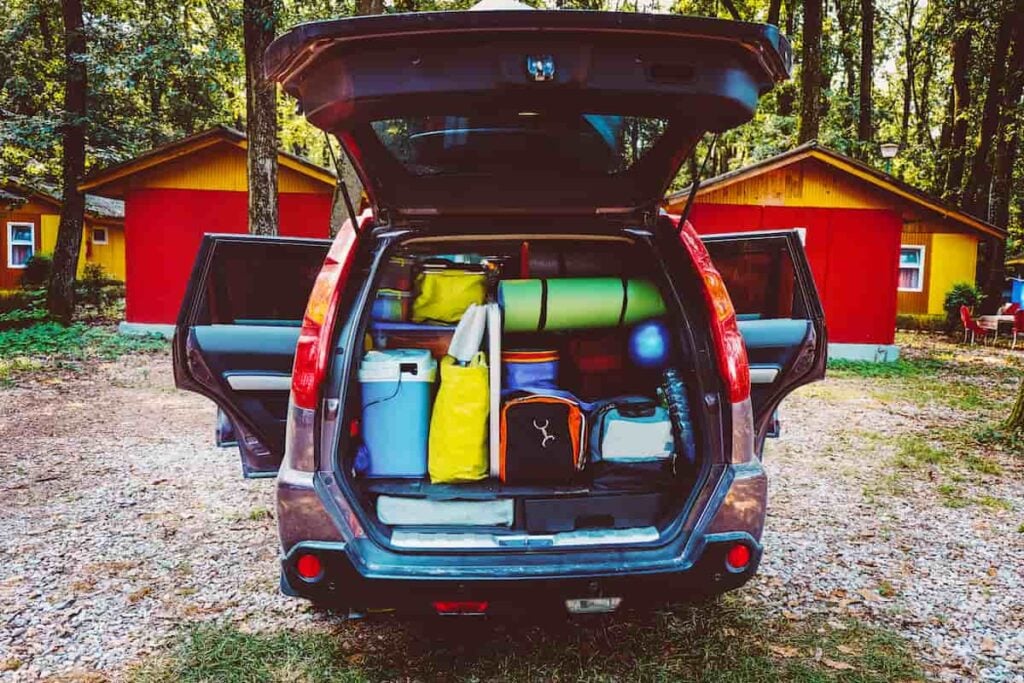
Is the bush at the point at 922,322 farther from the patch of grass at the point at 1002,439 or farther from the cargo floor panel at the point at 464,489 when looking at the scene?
the cargo floor panel at the point at 464,489

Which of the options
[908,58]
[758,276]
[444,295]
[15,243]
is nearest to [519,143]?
[444,295]

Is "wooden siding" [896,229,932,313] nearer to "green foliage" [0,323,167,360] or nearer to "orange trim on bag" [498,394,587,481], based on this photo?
"green foliage" [0,323,167,360]

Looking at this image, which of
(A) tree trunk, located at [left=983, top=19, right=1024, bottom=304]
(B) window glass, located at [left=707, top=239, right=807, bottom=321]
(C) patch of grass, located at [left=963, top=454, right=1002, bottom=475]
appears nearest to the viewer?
(B) window glass, located at [left=707, top=239, right=807, bottom=321]

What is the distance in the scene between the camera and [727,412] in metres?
2.82

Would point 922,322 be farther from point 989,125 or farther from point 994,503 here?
point 994,503

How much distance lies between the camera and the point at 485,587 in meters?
2.55

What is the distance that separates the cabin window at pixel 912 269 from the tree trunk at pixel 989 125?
2186 mm

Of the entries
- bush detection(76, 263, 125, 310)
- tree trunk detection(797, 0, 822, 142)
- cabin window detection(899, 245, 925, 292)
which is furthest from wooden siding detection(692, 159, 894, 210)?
bush detection(76, 263, 125, 310)

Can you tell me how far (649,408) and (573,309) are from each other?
594 mm

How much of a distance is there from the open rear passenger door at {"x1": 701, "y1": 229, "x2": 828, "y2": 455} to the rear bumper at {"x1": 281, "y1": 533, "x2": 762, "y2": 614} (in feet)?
3.53

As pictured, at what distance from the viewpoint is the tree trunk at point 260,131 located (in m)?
10.3

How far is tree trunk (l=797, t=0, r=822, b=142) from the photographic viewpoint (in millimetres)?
15117

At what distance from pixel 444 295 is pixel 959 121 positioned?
23541 mm

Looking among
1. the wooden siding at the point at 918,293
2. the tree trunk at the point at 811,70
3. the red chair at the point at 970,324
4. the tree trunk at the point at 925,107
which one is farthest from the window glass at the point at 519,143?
the tree trunk at the point at 925,107
